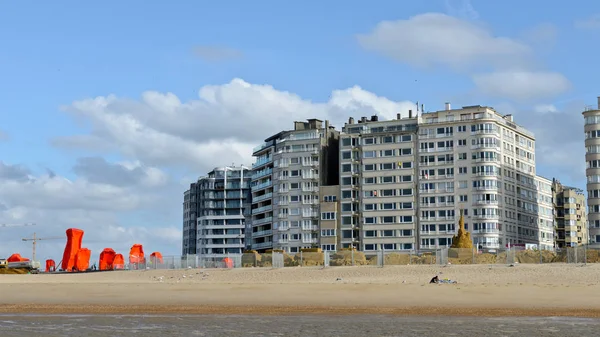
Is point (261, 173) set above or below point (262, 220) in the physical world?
above

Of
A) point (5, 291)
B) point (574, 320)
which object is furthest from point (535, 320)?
point (5, 291)

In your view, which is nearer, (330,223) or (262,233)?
(330,223)

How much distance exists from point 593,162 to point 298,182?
2170 inches

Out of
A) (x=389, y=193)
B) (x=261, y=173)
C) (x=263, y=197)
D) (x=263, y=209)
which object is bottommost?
(x=263, y=209)

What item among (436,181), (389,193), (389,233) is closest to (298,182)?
(389,193)

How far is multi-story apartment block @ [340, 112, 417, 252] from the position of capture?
156 meters

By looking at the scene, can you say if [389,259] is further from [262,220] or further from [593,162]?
[262,220]

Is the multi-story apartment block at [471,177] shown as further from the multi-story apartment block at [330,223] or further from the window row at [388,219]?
the multi-story apartment block at [330,223]

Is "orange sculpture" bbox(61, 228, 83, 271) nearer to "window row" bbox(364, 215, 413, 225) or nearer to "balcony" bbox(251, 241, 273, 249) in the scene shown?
"window row" bbox(364, 215, 413, 225)

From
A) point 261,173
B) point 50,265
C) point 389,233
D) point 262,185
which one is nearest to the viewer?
point 50,265

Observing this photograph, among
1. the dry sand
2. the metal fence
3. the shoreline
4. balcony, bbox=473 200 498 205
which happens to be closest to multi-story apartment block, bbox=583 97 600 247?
balcony, bbox=473 200 498 205

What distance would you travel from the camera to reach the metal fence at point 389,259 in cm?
7831

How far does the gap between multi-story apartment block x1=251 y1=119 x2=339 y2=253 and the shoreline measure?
11393cm

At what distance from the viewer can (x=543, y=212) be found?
171 m
